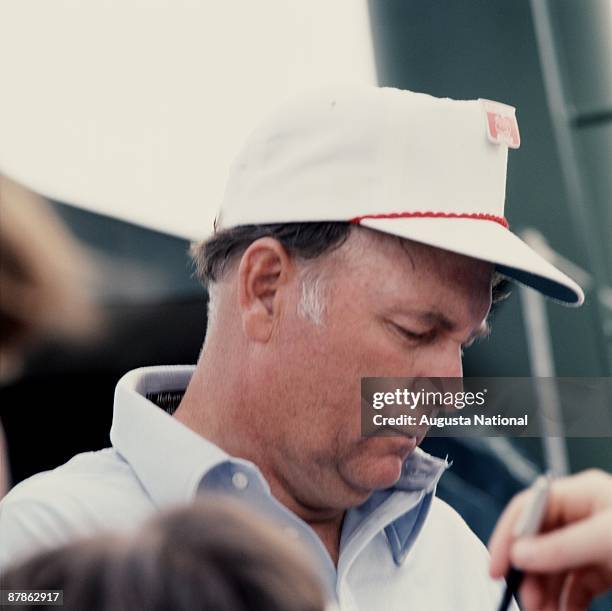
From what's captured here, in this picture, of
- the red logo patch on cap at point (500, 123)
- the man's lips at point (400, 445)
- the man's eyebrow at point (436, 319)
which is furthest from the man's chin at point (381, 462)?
the red logo patch on cap at point (500, 123)

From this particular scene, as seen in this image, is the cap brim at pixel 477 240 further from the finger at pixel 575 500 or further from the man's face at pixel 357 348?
the finger at pixel 575 500

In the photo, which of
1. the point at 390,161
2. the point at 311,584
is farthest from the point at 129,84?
the point at 311,584

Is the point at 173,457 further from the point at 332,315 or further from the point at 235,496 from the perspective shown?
the point at 332,315

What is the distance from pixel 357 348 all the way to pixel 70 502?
10.1 inches

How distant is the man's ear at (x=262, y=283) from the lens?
809mm

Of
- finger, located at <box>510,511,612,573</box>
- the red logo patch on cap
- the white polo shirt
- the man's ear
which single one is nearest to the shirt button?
the white polo shirt

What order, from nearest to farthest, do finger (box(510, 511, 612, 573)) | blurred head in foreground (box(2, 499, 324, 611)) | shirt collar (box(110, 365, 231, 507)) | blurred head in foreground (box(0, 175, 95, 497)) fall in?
blurred head in foreground (box(2, 499, 324, 611))
finger (box(510, 511, 612, 573))
shirt collar (box(110, 365, 231, 507))
blurred head in foreground (box(0, 175, 95, 497))

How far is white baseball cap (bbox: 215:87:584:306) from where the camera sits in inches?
31.0

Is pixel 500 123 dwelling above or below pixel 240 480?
above

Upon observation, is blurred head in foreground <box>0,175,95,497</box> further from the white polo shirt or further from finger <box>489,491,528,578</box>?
finger <box>489,491,528,578</box>

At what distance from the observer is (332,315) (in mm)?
792

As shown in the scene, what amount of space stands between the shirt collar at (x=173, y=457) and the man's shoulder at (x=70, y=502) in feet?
0.05

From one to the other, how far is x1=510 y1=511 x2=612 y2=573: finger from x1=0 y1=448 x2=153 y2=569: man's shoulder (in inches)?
10.8

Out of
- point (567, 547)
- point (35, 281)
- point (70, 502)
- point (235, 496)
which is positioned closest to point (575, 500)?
point (567, 547)
